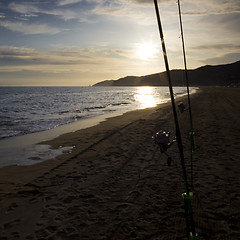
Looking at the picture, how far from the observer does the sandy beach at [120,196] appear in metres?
4.02

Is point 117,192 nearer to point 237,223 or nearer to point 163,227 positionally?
point 163,227

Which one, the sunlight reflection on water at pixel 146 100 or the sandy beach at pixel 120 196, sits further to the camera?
the sunlight reflection on water at pixel 146 100

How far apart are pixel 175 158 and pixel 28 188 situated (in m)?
4.72

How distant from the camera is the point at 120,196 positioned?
528cm

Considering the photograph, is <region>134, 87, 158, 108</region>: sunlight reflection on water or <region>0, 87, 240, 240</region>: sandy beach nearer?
<region>0, 87, 240, 240</region>: sandy beach

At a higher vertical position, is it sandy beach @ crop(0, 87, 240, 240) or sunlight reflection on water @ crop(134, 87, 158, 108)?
sunlight reflection on water @ crop(134, 87, 158, 108)

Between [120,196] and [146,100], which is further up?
[146,100]

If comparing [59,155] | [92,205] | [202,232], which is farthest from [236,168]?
[59,155]

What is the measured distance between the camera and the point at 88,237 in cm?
386

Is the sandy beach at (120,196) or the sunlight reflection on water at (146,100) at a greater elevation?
the sunlight reflection on water at (146,100)

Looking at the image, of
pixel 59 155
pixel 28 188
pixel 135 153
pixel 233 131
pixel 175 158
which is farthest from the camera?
pixel 233 131

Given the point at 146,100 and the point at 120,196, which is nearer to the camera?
the point at 120,196

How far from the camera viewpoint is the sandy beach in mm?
4016

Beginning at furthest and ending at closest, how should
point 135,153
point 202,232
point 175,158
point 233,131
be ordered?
point 233,131, point 135,153, point 175,158, point 202,232
